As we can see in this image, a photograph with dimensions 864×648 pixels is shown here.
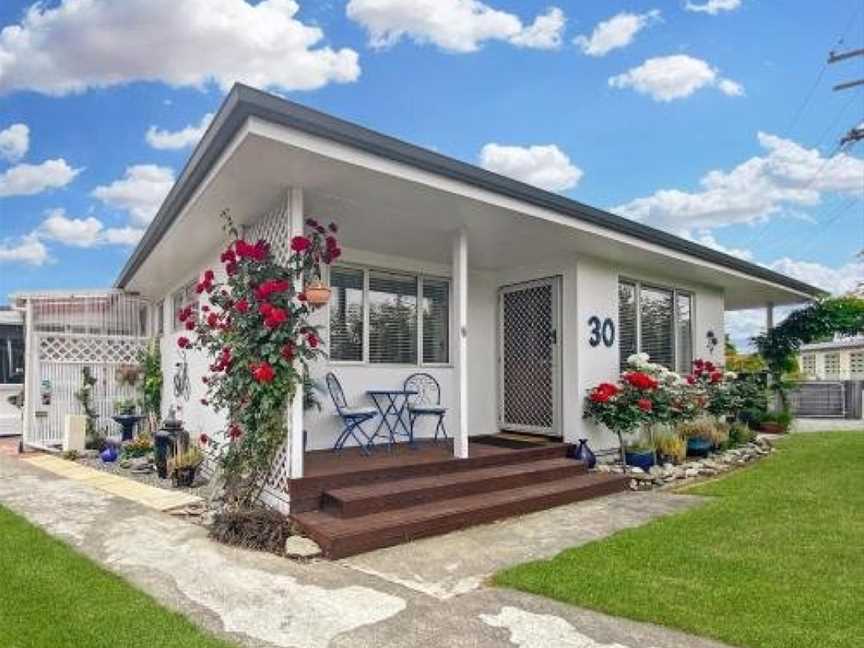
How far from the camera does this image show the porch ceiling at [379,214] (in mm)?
4348

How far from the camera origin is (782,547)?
4355mm

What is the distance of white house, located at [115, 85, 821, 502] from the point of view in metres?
4.54

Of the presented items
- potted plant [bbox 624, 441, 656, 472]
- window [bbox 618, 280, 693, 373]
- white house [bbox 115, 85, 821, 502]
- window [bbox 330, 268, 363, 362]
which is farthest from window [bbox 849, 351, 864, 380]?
window [bbox 330, 268, 363, 362]

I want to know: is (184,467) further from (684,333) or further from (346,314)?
(684,333)

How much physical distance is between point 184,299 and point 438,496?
18.9 ft

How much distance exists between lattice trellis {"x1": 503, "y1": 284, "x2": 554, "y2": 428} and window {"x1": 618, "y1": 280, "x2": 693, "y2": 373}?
112 cm

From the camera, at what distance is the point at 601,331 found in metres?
7.97

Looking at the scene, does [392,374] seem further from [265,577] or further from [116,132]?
[116,132]

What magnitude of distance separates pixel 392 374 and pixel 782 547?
4308 millimetres

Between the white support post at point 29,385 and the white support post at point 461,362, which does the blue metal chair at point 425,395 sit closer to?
the white support post at point 461,362

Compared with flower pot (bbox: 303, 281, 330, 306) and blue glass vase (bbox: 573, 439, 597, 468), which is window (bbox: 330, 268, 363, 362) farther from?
blue glass vase (bbox: 573, 439, 597, 468)

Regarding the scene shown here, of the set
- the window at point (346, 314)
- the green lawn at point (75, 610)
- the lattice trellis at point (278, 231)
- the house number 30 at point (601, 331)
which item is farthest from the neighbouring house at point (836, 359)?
the green lawn at point (75, 610)

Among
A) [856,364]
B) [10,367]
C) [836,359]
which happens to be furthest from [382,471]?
[836,359]

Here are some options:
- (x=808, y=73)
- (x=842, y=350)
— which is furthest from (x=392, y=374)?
(x=842, y=350)
